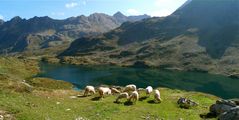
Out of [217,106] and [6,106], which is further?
[217,106]

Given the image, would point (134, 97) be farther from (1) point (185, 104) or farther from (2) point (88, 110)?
(2) point (88, 110)

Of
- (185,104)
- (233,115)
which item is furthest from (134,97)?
(233,115)

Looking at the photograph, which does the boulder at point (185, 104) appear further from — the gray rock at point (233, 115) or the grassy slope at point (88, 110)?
the gray rock at point (233, 115)

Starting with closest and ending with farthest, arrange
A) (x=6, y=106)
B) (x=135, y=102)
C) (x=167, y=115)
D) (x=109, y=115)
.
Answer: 1. (x=6, y=106)
2. (x=109, y=115)
3. (x=167, y=115)
4. (x=135, y=102)

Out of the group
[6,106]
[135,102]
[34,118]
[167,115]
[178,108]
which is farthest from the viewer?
[135,102]

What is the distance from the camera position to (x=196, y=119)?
3606cm

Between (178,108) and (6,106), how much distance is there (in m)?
21.4

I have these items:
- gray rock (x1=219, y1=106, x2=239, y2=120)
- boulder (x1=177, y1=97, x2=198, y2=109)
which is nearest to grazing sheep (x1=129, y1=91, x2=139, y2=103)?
boulder (x1=177, y1=97, x2=198, y2=109)

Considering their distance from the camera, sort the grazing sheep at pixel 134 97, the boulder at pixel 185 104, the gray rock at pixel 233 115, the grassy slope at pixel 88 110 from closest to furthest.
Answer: the gray rock at pixel 233 115 → the grassy slope at pixel 88 110 → the boulder at pixel 185 104 → the grazing sheep at pixel 134 97

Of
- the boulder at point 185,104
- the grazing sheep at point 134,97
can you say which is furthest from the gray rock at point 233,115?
the grazing sheep at point 134,97

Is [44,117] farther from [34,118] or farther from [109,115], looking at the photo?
[109,115]

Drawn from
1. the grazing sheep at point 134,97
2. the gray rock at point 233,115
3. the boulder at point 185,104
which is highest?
the gray rock at point 233,115

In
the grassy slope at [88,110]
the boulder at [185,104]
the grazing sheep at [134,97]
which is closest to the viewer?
the grassy slope at [88,110]

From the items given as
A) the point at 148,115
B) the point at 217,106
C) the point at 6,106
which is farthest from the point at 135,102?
the point at 6,106
